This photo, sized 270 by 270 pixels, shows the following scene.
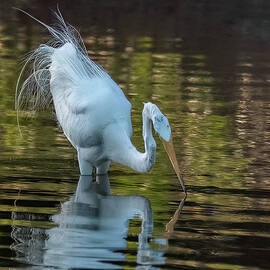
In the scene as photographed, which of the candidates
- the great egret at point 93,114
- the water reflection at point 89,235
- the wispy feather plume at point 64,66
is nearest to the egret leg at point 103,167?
the great egret at point 93,114

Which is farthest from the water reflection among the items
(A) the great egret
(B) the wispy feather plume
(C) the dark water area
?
(B) the wispy feather plume

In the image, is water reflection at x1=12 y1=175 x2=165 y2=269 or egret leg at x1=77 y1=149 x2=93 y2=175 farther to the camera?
A: egret leg at x1=77 y1=149 x2=93 y2=175

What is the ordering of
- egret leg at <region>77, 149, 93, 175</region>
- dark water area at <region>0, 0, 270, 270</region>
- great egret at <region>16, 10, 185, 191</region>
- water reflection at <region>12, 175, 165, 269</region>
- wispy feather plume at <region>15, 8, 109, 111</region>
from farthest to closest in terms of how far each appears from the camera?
wispy feather plume at <region>15, 8, 109, 111</region> < egret leg at <region>77, 149, 93, 175</region> < great egret at <region>16, 10, 185, 191</region> < dark water area at <region>0, 0, 270, 270</region> < water reflection at <region>12, 175, 165, 269</region>

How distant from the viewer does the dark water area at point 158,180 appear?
7.94 meters

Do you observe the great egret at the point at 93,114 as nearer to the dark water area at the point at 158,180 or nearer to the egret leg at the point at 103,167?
the egret leg at the point at 103,167

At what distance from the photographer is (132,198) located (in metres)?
9.82

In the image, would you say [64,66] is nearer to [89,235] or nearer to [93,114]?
[93,114]

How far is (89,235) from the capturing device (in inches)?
329

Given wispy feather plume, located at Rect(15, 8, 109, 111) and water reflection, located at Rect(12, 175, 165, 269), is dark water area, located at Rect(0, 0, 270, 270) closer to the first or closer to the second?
water reflection, located at Rect(12, 175, 165, 269)

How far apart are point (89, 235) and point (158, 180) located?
90.8 inches

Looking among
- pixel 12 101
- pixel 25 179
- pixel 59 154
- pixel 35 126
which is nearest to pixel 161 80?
pixel 12 101

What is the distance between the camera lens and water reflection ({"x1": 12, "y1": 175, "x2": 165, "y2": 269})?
25.1 ft

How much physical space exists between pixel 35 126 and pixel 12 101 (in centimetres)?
188

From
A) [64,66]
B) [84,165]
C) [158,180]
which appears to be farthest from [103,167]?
[64,66]
